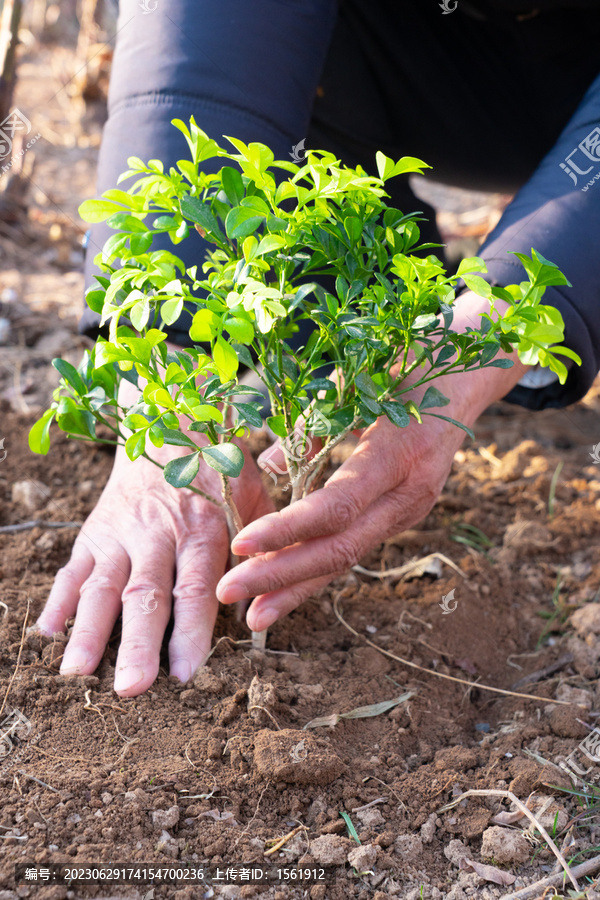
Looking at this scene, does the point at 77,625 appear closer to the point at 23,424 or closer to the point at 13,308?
the point at 23,424

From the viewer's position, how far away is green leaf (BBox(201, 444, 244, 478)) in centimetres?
97

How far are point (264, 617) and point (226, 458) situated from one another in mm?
442

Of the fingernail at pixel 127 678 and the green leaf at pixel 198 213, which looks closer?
the green leaf at pixel 198 213

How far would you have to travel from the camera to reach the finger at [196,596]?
4.55ft

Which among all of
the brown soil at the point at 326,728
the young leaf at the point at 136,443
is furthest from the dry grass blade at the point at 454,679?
the young leaf at the point at 136,443

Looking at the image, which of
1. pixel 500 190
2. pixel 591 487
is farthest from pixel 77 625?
pixel 500 190

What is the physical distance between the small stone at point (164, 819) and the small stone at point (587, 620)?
41.3 inches

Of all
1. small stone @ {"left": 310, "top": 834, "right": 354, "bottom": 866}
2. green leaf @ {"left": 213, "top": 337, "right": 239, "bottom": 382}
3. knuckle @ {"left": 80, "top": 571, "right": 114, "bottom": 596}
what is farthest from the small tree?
small stone @ {"left": 310, "top": 834, "right": 354, "bottom": 866}

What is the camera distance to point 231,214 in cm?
97

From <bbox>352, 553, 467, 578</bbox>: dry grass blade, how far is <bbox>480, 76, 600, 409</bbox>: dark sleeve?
600 mm

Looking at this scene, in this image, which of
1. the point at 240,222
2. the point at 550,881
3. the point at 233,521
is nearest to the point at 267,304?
the point at 240,222

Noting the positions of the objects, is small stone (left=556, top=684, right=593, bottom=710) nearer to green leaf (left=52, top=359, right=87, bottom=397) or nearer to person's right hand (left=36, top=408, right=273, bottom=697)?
person's right hand (left=36, top=408, right=273, bottom=697)

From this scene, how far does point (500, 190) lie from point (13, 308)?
86.8 inches

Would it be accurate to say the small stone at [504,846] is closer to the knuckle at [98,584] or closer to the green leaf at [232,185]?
the knuckle at [98,584]
